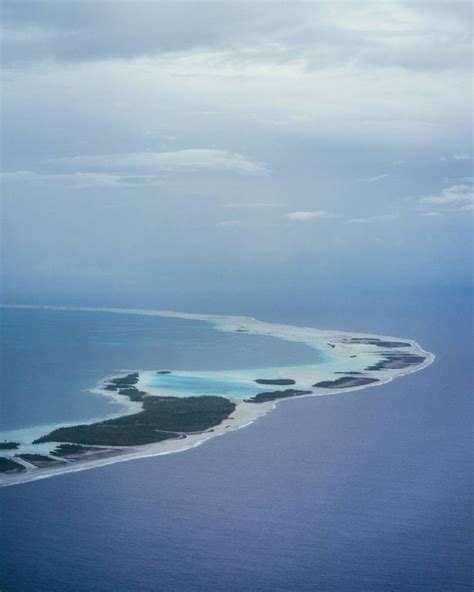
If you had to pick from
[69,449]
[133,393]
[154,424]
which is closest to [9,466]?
[69,449]

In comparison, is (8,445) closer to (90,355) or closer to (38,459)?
(38,459)

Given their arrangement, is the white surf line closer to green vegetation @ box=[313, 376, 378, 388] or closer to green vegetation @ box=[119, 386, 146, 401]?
green vegetation @ box=[313, 376, 378, 388]

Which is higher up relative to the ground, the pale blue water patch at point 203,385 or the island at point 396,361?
the island at point 396,361

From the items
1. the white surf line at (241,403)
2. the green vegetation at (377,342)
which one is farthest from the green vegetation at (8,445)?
the green vegetation at (377,342)

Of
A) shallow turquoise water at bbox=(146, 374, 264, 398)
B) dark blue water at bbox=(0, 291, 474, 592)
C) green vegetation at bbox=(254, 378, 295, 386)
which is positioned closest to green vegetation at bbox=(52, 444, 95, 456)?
dark blue water at bbox=(0, 291, 474, 592)

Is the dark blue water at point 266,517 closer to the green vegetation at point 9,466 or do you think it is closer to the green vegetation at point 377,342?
the green vegetation at point 9,466
